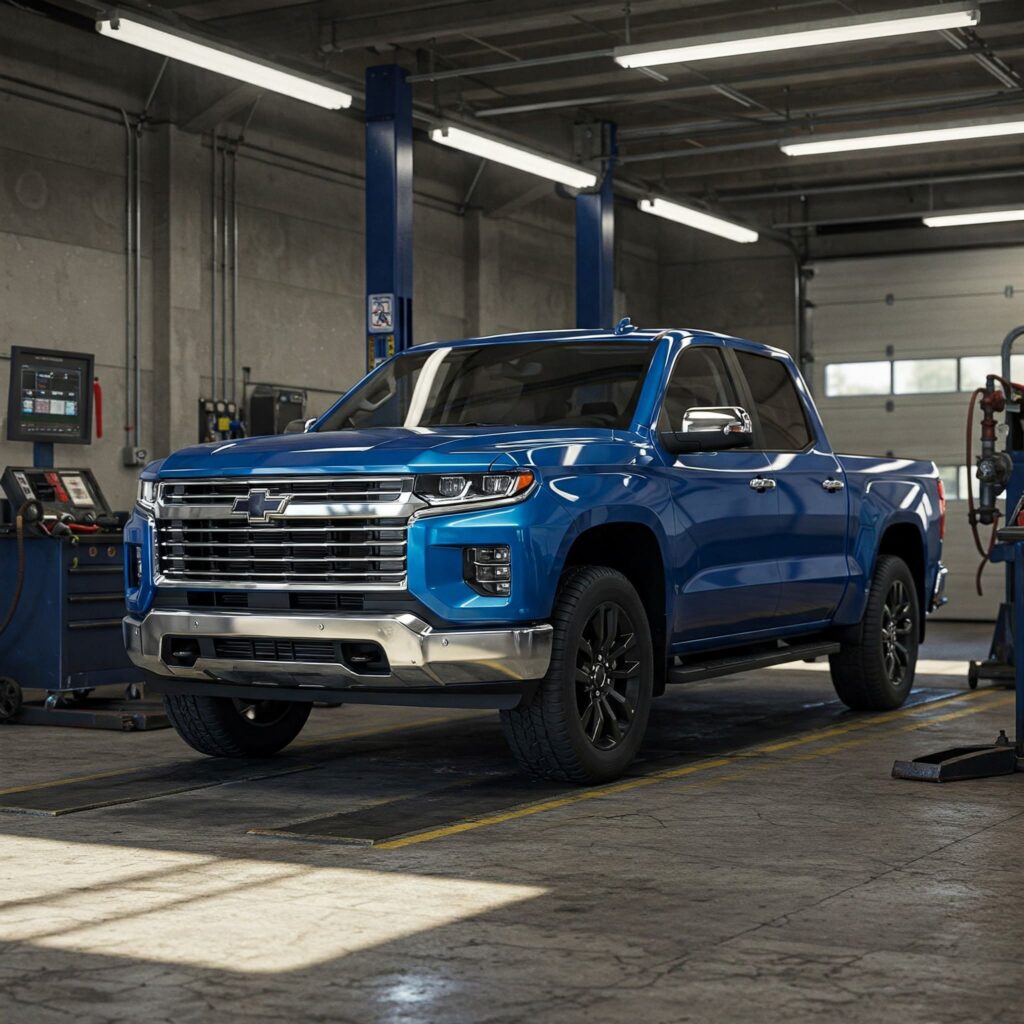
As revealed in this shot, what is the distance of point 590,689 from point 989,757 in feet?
5.86

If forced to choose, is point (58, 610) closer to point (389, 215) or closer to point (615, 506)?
point (615, 506)

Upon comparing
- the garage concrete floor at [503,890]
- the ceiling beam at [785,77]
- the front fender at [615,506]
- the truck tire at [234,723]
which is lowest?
the garage concrete floor at [503,890]

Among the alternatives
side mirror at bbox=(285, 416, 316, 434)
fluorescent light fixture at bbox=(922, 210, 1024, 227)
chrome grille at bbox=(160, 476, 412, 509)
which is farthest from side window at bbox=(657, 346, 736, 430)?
fluorescent light fixture at bbox=(922, 210, 1024, 227)

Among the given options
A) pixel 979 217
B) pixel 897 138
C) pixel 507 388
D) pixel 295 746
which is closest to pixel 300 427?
pixel 507 388

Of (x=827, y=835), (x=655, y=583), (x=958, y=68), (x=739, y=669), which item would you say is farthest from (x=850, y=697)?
(x=958, y=68)

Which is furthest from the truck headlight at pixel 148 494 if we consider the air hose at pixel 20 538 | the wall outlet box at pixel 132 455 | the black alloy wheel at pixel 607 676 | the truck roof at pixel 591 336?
the wall outlet box at pixel 132 455

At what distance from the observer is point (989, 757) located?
22.9ft

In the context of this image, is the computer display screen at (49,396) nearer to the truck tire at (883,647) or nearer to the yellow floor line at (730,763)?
the truck tire at (883,647)

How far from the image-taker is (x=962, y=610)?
834 inches

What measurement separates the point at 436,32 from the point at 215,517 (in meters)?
9.20

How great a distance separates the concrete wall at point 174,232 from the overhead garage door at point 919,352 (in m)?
5.38

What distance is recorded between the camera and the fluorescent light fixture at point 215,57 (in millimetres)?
11641

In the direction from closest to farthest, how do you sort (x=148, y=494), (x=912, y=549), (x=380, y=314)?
(x=148, y=494) < (x=912, y=549) < (x=380, y=314)

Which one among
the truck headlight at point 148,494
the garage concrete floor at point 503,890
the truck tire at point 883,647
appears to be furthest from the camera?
the truck tire at point 883,647
